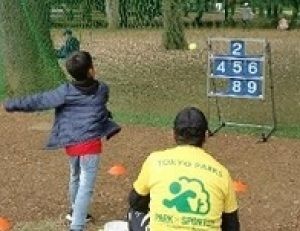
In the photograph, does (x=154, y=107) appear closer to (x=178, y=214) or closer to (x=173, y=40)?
(x=178, y=214)

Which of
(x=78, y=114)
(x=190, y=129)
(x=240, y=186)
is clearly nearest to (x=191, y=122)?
(x=190, y=129)

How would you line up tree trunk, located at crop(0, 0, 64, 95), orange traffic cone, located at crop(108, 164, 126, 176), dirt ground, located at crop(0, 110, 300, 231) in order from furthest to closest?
tree trunk, located at crop(0, 0, 64, 95) < orange traffic cone, located at crop(108, 164, 126, 176) < dirt ground, located at crop(0, 110, 300, 231)

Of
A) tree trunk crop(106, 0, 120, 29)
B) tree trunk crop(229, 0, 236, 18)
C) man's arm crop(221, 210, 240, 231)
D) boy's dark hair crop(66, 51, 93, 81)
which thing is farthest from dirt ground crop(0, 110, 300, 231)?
tree trunk crop(229, 0, 236, 18)

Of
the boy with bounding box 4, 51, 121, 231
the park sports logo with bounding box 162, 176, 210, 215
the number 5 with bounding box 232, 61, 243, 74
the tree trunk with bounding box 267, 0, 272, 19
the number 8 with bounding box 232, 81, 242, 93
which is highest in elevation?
the park sports logo with bounding box 162, 176, 210, 215

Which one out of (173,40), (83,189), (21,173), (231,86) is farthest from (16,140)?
(173,40)

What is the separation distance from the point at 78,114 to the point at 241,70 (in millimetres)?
4528

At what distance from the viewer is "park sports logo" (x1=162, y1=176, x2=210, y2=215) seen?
3.62 m

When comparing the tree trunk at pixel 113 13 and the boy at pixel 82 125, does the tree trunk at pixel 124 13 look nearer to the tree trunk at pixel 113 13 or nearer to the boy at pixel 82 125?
the tree trunk at pixel 113 13

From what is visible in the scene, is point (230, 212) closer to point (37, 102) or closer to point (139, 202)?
point (139, 202)

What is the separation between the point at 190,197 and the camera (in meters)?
3.61

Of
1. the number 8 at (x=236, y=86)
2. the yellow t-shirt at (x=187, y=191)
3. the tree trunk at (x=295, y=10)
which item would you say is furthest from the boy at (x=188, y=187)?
the tree trunk at (x=295, y=10)

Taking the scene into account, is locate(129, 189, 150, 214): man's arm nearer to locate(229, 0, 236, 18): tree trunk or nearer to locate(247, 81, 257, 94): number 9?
locate(247, 81, 257, 94): number 9

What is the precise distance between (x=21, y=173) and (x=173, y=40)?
17.8 metres

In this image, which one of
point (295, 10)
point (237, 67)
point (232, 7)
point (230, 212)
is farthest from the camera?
point (232, 7)
